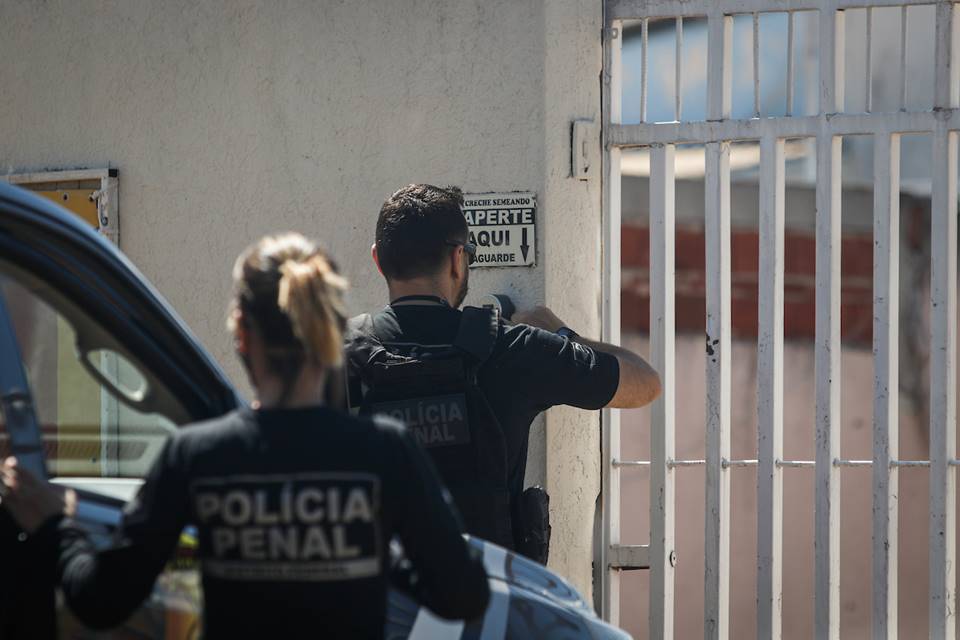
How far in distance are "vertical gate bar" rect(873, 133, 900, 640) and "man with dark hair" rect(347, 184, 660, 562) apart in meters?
1.31

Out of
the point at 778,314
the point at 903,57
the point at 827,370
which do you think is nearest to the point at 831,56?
the point at 903,57

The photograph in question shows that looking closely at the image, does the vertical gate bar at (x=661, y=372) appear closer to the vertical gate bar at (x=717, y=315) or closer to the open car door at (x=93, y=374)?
the vertical gate bar at (x=717, y=315)

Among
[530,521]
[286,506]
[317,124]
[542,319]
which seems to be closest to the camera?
[286,506]

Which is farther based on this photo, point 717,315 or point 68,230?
point 717,315

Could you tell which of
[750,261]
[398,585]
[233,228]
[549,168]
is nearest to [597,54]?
[549,168]

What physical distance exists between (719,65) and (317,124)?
1401mm

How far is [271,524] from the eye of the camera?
6.21 feet

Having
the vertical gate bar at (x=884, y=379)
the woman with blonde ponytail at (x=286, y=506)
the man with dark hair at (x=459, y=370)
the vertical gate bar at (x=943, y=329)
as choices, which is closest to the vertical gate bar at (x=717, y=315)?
the vertical gate bar at (x=884, y=379)

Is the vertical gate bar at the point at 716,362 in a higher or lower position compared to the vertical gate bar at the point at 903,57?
lower

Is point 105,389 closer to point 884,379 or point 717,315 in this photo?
point 717,315

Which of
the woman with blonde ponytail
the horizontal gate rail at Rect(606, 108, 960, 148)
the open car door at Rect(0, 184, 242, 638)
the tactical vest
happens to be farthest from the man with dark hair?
the horizontal gate rail at Rect(606, 108, 960, 148)

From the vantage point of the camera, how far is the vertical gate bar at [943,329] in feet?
14.1

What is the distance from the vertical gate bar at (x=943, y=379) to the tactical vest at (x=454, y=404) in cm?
178

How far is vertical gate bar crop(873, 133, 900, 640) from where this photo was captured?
14.3ft
